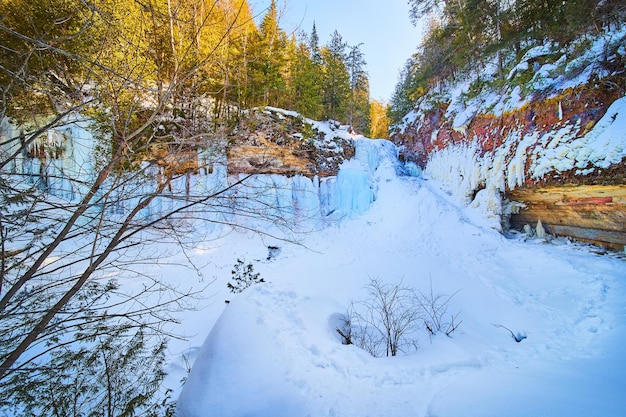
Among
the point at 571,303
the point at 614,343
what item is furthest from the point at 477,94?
the point at 614,343

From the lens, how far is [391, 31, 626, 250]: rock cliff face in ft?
14.5

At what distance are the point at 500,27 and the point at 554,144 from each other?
597cm

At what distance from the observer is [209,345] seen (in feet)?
8.15

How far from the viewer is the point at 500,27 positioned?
8.30 m

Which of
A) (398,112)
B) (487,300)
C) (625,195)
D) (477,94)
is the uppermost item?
(398,112)

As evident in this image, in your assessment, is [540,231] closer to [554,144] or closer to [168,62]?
[554,144]

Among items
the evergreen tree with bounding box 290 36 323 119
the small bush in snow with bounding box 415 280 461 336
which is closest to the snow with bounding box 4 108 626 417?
the small bush in snow with bounding box 415 280 461 336

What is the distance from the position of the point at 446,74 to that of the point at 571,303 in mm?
11565

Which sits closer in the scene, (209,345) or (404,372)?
(404,372)

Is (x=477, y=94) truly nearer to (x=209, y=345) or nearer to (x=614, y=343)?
(x=614, y=343)

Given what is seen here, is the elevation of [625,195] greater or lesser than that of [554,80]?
lesser

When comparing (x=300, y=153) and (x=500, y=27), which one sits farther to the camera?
(x=300, y=153)

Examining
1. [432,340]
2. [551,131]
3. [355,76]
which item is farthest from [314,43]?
[432,340]

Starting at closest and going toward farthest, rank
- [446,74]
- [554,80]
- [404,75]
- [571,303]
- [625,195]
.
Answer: [571,303]
[625,195]
[554,80]
[446,74]
[404,75]
